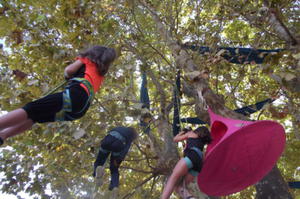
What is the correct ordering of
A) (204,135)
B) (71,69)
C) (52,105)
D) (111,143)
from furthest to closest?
1. (111,143)
2. (204,135)
3. (71,69)
4. (52,105)

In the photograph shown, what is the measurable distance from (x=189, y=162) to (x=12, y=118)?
1759 millimetres

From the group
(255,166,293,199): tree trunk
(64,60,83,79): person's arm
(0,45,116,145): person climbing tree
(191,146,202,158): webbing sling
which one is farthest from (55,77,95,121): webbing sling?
(255,166,293,199): tree trunk

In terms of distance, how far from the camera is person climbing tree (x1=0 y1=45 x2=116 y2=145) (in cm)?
211

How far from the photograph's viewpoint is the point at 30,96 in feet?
9.85

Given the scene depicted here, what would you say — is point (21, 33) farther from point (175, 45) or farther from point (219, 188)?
point (219, 188)

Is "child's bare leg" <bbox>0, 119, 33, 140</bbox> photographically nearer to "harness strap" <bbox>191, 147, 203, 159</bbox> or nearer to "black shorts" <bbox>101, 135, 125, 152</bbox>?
→ "black shorts" <bbox>101, 135, 125, 152</bbox>

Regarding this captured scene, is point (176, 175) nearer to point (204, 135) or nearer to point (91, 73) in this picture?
point (204, 135)

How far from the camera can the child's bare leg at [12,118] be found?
6.49ft

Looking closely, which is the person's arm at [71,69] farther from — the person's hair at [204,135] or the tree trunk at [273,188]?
the tree trunk at [273,188]

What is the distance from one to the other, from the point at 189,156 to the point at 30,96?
198cm

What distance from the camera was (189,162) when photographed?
8.93 feet

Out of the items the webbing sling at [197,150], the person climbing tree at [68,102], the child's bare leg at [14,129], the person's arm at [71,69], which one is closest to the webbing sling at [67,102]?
the person climbing tree at [68,102]

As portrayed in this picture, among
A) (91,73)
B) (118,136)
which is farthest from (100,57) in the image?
(118,136)

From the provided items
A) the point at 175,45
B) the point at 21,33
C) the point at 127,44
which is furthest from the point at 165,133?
the point at 21,33
